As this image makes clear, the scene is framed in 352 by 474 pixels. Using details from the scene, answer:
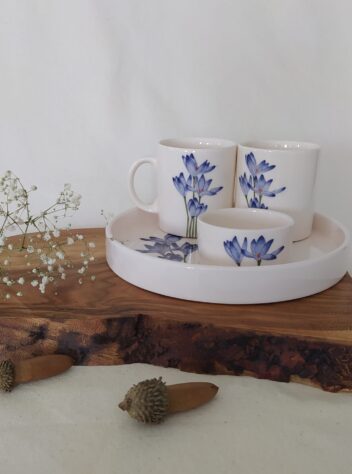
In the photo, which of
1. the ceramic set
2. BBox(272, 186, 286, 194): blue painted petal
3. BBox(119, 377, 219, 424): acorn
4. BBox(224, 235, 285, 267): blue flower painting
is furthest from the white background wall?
BBox(119, 377, 219, 424): acorn

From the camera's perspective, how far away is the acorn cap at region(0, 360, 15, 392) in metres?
0.54

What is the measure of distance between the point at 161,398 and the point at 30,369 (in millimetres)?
135

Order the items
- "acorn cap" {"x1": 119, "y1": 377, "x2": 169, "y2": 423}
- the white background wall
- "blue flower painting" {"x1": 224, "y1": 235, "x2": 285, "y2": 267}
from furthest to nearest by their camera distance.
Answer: the white background wall → "blue flower painting" {"x1": 224, "y1": 235, "x2": 285, "y2": 267} → "acorn cap" {"x1": 119, "y1": 377, "x2": 169, "y2": 423}

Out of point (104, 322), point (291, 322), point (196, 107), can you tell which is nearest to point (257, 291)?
point (291, 322)

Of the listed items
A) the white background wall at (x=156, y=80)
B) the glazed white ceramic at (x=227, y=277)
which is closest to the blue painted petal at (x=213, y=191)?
the glazed white ceramic at (x=227, y=277)

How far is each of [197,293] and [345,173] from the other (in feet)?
1.64

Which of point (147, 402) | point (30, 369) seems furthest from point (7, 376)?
point (147, 402)

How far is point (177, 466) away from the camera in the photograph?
0.45 m

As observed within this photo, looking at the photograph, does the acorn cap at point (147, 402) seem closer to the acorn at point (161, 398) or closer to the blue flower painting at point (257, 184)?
the acorn at point (161, 398)

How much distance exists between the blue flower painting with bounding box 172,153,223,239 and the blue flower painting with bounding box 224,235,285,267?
0.13m

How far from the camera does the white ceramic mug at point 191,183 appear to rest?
702 millimetres

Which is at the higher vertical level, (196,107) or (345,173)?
(196,107)

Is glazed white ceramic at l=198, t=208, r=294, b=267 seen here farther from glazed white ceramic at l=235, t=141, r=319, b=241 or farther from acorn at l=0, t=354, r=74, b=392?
acorn at l=0, t=354, r=74, b=392

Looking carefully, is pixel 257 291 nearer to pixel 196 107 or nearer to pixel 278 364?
pixel 278 364
